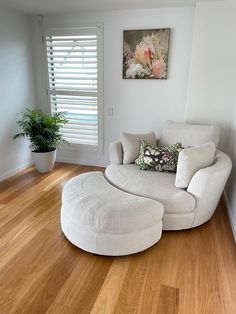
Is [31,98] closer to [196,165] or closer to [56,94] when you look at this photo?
[56,94]

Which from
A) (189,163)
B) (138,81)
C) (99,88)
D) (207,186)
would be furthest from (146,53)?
(207,186)

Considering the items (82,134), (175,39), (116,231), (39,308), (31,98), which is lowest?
(39,308)

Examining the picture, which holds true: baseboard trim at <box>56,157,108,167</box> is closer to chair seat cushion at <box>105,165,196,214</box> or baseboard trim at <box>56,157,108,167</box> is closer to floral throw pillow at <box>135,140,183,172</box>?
chair seat cushion at <box>105,165,196,214</box>

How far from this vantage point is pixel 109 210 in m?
1.88

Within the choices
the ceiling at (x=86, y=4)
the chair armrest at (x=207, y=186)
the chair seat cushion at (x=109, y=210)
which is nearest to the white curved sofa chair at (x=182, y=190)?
the chair armrest at (x=207, y=186)

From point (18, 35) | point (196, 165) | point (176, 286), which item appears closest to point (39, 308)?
point (176, 286)

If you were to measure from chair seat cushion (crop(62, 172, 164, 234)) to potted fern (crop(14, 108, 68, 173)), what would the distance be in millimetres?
1526

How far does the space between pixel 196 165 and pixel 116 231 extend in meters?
1.01

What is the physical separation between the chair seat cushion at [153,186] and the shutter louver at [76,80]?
1.38 metres

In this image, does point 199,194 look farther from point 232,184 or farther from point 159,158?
point 232,184

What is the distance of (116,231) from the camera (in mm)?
1861

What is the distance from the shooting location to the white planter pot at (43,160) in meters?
3.55

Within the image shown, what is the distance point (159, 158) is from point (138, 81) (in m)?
1.42

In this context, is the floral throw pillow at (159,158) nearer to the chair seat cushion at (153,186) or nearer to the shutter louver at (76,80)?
the chair seat cushion at (153,186)
